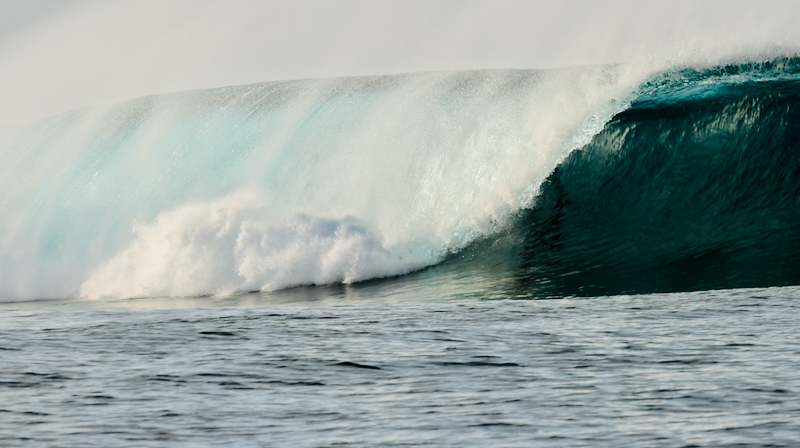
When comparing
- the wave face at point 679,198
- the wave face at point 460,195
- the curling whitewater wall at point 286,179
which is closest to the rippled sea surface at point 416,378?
the wave face at point 679,198

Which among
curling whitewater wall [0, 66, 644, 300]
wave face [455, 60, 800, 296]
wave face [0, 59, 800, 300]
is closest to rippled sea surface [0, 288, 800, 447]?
wave face [455, 60, 800, 296]

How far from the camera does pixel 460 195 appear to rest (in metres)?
11.2

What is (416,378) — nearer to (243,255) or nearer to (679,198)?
(243,255)

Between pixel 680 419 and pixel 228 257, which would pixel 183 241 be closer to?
pixel 228 257

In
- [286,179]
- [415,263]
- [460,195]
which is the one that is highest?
[286,179]

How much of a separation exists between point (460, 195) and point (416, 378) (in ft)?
22.8

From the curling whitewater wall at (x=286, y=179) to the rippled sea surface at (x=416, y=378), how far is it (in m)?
3.53

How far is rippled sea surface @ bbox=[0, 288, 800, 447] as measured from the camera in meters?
3.34

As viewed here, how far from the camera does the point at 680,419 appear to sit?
3.42 m

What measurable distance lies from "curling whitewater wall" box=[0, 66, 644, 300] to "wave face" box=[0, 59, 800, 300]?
0.03m

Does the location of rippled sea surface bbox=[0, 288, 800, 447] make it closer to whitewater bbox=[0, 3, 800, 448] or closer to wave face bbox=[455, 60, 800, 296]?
whitewater bbox=[0, 3, 800, 448]

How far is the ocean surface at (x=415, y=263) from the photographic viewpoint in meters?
3.71

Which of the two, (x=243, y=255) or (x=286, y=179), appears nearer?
(x=243, y=255)

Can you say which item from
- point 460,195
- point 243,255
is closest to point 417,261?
point 460,195
